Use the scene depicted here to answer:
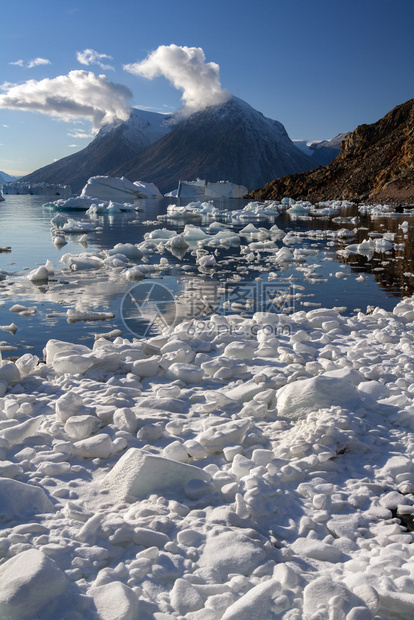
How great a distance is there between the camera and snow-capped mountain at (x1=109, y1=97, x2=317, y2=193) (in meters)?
142

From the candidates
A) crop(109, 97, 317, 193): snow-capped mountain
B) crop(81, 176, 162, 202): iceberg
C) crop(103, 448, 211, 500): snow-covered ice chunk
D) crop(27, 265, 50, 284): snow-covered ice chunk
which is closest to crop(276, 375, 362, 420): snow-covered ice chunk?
crop(103, 448, 211, 500): snow-covered ice chunk

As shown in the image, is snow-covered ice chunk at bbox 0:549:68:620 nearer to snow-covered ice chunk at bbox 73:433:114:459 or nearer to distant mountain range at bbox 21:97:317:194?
snow-covered ice chunk at bbox 73:433:114:459

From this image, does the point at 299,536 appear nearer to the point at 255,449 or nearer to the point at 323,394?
the point at 255,449

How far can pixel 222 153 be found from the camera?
486 ft

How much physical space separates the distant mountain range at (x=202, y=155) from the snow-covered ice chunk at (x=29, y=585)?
129525 millimetres

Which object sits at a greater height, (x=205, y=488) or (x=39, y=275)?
(x=39, y=275)

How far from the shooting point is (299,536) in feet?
6.79

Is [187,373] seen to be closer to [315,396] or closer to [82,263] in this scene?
[315,396]

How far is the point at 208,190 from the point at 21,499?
7364 centimetres

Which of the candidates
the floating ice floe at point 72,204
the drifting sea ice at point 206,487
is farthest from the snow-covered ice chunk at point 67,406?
the floating ice floe at point 72,204

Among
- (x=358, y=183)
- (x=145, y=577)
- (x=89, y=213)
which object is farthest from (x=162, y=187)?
(x=145, y=577)

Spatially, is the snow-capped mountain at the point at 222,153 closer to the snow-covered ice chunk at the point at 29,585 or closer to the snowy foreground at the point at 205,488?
the snowy foreground at the point at 205,488

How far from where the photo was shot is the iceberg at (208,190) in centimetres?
6725

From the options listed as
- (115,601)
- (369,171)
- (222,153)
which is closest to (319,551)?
(115,601)
